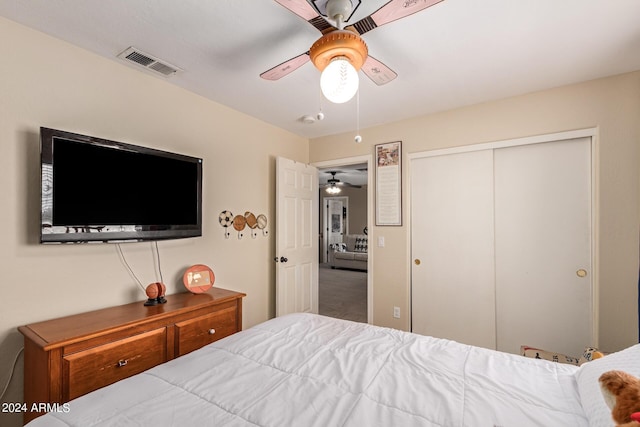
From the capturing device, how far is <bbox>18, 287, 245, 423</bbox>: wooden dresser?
1437mm

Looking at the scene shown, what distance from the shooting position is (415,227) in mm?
3096

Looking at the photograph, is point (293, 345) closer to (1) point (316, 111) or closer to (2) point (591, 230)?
(1) point (316, 111)

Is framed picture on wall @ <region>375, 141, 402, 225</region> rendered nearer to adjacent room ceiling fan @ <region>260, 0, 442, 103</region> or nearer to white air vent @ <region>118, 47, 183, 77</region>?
adjacent room ceiling fan @ <region>260, 0, 442, 103</region>

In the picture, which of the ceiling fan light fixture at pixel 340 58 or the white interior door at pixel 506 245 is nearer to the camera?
the ceiling fan light fixture at pixel 340 58

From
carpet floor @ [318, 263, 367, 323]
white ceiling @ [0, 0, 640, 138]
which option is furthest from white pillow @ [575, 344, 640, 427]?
carpet floor @ [318, 263, 367, 323]

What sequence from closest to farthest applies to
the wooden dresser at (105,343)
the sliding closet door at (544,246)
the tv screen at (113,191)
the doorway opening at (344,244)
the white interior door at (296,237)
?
the wooden dresser at (105,343), the tv screen at (113,191), the sliding closet door at (544,246), the white interior door at (296,237), the doorway opening at (344,244)

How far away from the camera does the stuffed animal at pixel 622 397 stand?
700 millimetres

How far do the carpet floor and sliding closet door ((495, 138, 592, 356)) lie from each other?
1.89 meters

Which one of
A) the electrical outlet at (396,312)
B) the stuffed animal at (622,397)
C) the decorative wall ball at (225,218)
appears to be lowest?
the electrical outlet at (396,312)

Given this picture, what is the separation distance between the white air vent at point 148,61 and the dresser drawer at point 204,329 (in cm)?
183

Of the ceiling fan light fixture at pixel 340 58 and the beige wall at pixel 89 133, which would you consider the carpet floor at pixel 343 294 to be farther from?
the ceiling fan light fixture at pixel 340 58

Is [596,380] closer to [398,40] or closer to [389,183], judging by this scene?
[398,40]

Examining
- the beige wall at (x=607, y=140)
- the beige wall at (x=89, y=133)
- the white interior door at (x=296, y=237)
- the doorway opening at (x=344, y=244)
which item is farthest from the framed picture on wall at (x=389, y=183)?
the beige wall at (x=89, y=133)

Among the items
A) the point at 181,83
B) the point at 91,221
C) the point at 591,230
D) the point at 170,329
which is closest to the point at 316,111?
the point at 181,83
